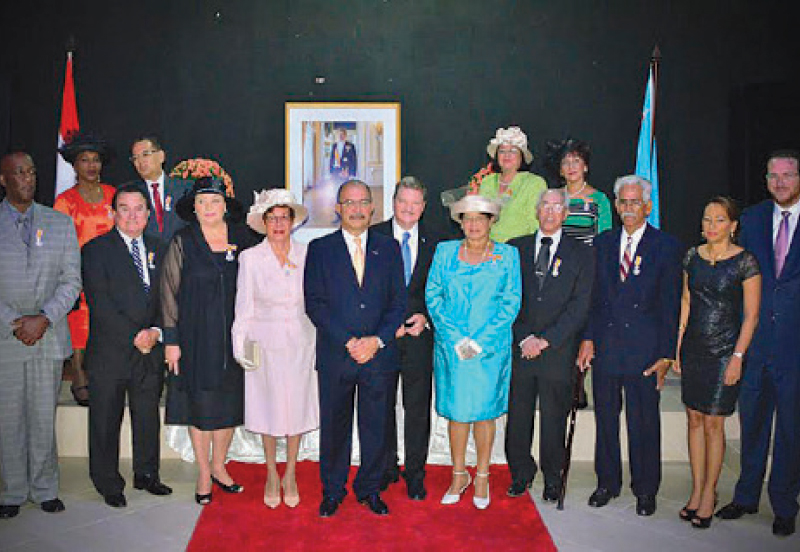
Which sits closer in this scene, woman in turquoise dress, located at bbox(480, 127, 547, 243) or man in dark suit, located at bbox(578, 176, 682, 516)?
man in dark suit, located at bbox(578, 176, 682, 516)

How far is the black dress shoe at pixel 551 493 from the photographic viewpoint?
4.43m

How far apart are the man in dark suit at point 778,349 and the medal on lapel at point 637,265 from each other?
604 millimetres

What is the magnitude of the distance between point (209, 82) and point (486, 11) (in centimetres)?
250

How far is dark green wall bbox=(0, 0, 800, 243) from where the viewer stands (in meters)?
6.79

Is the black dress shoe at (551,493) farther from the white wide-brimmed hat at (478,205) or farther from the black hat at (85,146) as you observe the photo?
the black hat at (85,146)

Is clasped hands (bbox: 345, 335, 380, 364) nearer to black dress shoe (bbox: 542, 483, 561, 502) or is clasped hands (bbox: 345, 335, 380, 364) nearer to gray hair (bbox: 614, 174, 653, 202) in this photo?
black dress shoe (bbox: 542, 483, 561, 502)

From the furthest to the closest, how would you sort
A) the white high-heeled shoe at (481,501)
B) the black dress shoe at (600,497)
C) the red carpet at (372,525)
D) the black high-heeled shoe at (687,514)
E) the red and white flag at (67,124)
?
the red and white flag at (67,124), the black dress shoe at (600,497), the white high-heeled shoe at (481,501), the black high-heeled shoe at (687,514), the red carpet at (372,525)

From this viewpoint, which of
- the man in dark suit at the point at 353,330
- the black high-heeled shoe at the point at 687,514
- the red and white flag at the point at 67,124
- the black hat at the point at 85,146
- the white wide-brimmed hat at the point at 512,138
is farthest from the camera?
the red and white flag at the point at 67,124

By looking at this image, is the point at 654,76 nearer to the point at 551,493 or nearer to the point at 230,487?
the point at 551,493

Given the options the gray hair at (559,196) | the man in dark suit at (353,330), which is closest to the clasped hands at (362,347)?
the man in dark suit at (353,330)

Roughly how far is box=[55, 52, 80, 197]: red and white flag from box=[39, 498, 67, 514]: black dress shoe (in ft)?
9.10

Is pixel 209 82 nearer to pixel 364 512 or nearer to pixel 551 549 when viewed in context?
pixel 364 512

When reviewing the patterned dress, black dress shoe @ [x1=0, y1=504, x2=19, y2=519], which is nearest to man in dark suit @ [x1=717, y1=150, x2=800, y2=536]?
black dress shoe @ [x1=0, y1=504, x2=19, y2=519]

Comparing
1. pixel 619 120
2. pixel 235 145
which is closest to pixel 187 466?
pixel 235 145
